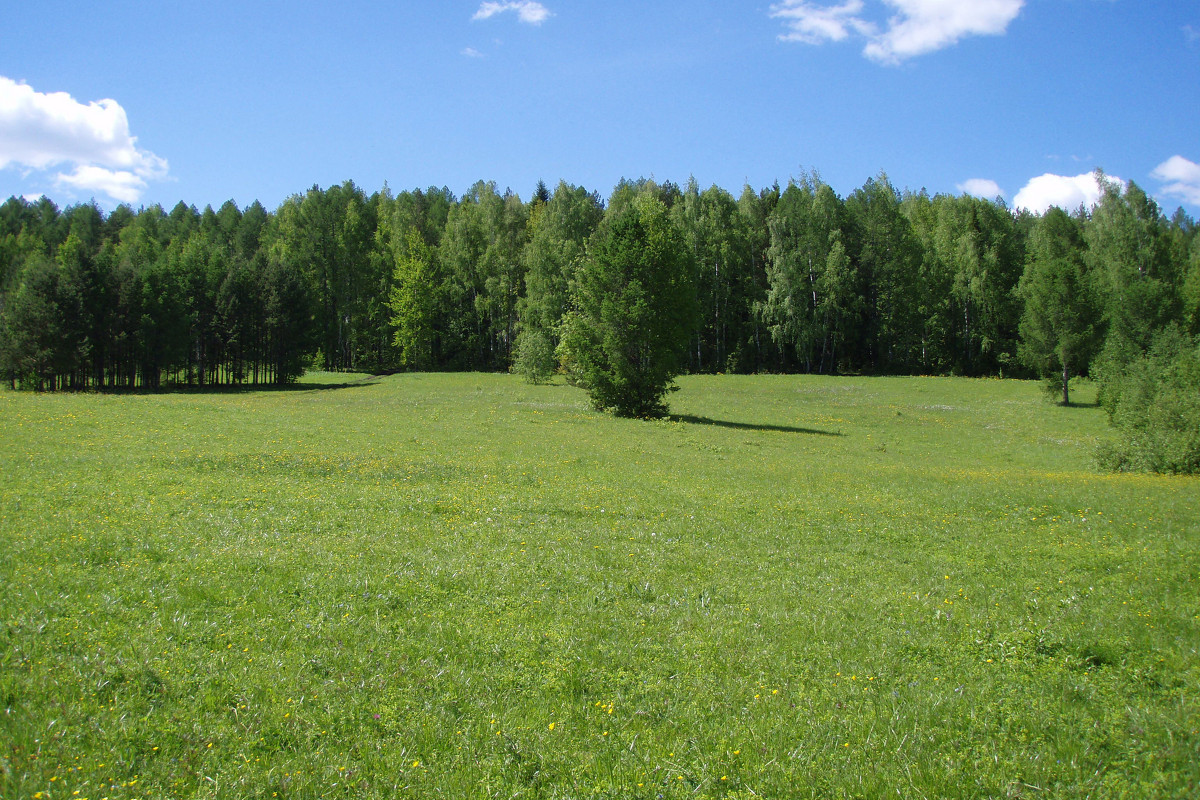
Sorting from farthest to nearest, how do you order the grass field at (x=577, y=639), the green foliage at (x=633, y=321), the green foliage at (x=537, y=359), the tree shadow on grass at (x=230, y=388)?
the green foliage at (x=537, y=359) → the tree shadow on grass at (x=230, y=388) → the green foliage at (x=633, y=321) → the grass field at (x=577, y=639)

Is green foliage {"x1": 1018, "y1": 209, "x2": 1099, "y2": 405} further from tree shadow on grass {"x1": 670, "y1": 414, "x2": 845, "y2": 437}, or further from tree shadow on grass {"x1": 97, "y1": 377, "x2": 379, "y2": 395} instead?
tree shadow on grass {"x1": 97, "y1": 377, "x2": 379, "y2": 395}

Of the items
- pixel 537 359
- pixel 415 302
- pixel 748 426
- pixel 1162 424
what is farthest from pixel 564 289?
pixel 1162 424

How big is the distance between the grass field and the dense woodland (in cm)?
5077

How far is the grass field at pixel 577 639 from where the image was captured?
5.49m

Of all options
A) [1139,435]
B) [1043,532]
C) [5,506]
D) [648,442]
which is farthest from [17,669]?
[1139,435]

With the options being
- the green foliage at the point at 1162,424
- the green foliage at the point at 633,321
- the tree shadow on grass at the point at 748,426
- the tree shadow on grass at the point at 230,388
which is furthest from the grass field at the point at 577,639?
the tree shadow on grass at the point at 230,388

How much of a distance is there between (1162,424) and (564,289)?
191 ft

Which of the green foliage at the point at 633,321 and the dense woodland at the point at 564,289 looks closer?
the green foliage at the point at 633,321

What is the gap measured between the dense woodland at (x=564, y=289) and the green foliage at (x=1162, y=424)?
17.8 meters

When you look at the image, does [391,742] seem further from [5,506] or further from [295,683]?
[5,506]

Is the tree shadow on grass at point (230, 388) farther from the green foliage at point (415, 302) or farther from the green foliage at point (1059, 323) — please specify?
the green foliage at point (1059, 323)

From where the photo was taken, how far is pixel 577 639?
26.2 feet

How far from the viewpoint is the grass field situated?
5.49 meters

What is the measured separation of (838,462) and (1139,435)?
48.2 ft
